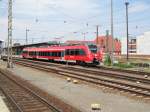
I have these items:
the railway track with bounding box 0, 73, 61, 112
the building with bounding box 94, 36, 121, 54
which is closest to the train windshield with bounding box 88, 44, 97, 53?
the building with bounding box 94, 36, 121, 54

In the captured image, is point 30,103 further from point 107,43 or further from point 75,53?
point 107,43

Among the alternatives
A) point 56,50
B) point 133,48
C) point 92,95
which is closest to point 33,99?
point 92,95

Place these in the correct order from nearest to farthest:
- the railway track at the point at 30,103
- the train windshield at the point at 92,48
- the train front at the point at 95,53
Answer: the railway track at the point at 30,103 < the train front at the point at 95,53 < the train windshield at the point at 92,48

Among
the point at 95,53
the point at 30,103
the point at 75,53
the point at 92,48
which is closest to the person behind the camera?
the point at 30,103

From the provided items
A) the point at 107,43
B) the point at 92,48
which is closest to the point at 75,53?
the point at 92,48

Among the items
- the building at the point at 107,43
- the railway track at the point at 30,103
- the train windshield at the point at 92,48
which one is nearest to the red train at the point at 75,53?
the train windshield at the point at 92,48

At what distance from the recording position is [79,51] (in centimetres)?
4459

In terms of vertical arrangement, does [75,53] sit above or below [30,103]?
above

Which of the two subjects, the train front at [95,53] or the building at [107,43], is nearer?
the train front at [95,53]

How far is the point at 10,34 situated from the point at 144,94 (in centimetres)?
2815

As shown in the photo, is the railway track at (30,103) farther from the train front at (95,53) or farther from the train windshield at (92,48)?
the train windshield at (92,48)

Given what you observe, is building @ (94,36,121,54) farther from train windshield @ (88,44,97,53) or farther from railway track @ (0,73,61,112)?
railway track @ (0,73,61,112)

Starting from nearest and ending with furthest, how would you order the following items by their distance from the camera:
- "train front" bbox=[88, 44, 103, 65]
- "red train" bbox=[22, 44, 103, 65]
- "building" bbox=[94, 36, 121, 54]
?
"train front" bbox=[88, 44, 103, 65]
"red train" bbox=[22, 44, 103, 65]
"building" bbox=[94, 36, 121, 54]

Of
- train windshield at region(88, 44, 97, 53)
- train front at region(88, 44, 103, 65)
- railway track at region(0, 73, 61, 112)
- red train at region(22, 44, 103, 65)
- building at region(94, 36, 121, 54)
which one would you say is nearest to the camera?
railway track at region(0, 73, 61, 112)
